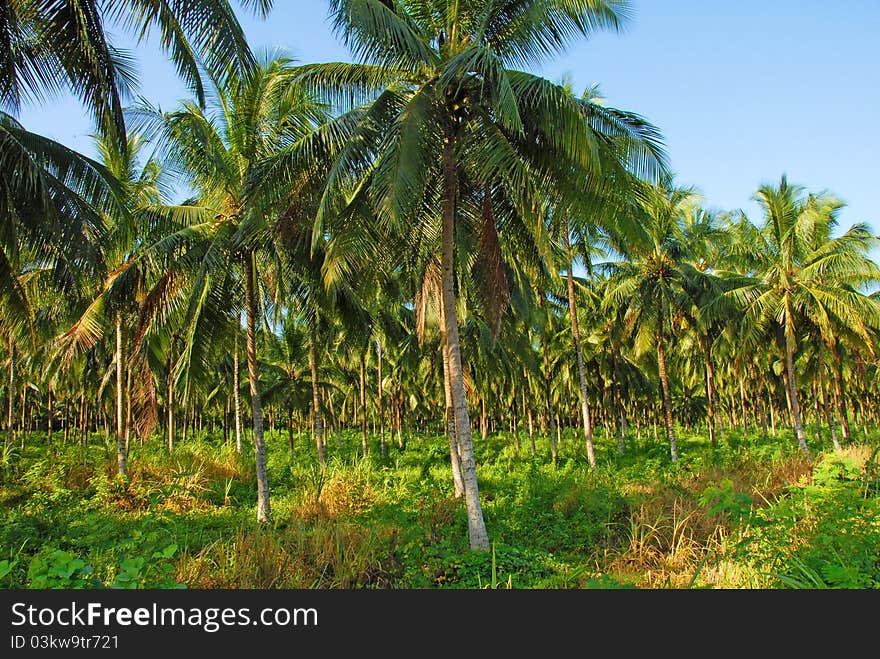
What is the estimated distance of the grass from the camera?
6617mm

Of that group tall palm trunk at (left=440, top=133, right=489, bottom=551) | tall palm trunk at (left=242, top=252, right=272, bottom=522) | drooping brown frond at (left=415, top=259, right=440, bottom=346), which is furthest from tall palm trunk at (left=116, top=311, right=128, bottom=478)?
tall palm trunk at (left=440, top=133, right=489, bottom=551)

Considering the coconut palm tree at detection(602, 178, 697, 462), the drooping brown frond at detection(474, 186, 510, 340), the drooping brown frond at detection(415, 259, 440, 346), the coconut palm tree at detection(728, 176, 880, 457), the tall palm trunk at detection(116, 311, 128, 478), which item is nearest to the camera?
the drooping brown frond at detection(474, 186, 510, 340)

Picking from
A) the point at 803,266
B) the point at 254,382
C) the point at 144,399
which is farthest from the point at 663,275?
the point at 144,399

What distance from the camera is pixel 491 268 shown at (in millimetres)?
10391

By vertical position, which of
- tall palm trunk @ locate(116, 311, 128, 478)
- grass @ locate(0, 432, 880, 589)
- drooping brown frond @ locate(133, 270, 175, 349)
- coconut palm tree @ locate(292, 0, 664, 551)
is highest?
coconut palm tree @ locate(292, 0, 664, 551)

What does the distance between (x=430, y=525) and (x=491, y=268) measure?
510 cm

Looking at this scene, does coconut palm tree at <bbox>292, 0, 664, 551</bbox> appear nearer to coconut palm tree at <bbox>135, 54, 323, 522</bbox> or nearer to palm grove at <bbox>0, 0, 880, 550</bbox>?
palm grove at <bbox>0, 0, 880, 550</bbox>

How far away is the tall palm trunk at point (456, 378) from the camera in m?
9.41

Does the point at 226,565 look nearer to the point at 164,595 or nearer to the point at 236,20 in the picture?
the point at 164,595

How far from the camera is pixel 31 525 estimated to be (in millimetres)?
10547

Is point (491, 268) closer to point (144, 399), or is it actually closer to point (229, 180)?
point (229, 180)

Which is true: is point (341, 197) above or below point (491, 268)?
above

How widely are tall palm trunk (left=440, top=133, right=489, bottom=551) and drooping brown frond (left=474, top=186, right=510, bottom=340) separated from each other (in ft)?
2.15

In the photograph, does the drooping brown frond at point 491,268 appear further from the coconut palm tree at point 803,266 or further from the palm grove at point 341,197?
the coconut palm tree at point 803,266
